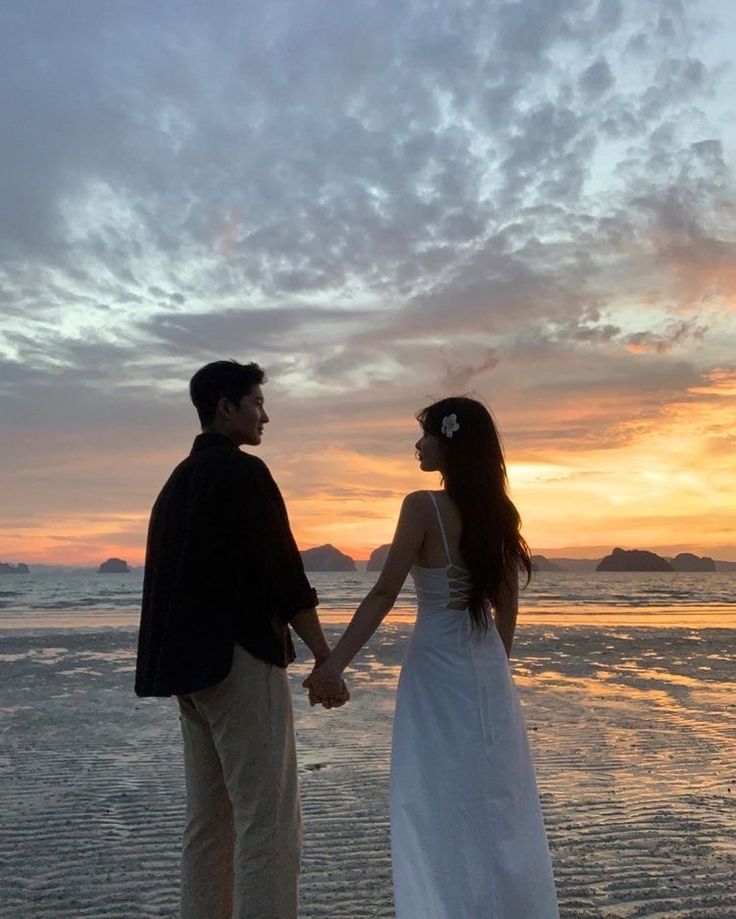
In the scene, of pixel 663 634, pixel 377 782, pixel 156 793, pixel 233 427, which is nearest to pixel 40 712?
pixel 156 793

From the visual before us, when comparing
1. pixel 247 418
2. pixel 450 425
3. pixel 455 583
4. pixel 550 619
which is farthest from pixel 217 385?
pixel 550 619

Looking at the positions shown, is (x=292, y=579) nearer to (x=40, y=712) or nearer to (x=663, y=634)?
(x=40, y=712)

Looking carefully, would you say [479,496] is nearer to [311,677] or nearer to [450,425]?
[450,425]

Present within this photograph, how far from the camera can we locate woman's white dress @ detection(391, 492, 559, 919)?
345cm

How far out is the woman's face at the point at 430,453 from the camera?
382 cm

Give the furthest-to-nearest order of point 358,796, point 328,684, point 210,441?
point 358,796
point 328,684
point 210,441

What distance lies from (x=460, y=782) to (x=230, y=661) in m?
0.97

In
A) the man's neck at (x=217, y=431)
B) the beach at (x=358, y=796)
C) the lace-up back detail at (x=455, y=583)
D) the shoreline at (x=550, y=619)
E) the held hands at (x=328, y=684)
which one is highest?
the man's neck at (x=217, y=431)

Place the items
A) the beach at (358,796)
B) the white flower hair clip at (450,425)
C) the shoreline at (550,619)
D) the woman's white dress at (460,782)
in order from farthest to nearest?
the shoreline at (550,619) → the beach at (358,796) → the white flower hair clip at (450,425) → the woman's white dress at (460,782)

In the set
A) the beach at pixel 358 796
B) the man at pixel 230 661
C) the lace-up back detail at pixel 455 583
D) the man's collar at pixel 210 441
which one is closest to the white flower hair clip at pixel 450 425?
the lace-up back detail at pixel 455 583

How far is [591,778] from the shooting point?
286 inches

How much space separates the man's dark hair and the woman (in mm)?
750

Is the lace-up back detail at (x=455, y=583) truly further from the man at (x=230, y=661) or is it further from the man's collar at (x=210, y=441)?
the man's collar at (x=210, y=441)

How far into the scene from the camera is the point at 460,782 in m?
3.52
